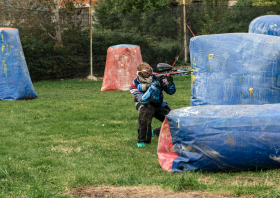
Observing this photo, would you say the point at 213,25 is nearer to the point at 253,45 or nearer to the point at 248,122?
the point at 253,45

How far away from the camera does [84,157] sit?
15.8ft

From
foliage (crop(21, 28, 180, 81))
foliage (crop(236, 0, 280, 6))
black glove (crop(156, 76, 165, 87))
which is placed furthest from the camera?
foliage (crop(236, 0, 280, 6))


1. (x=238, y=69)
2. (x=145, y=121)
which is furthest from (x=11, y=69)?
(x=238, y=69)

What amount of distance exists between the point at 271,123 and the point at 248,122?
224 millimetres

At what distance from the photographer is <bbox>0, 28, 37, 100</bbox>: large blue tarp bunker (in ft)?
33.7

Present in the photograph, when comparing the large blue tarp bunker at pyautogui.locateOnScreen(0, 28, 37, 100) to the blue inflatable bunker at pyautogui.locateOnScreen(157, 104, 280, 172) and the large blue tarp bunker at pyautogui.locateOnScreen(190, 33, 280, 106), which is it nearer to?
the large blue tarp bunker at pyautogui.locateOnScreen(190, 33, 280, 106)

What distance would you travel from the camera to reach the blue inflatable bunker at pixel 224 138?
3.77m

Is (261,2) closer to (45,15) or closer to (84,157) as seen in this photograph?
(45,15)

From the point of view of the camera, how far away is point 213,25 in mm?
17438

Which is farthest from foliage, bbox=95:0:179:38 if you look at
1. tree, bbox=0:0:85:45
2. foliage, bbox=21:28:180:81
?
tree, bbox=0:0:85:45

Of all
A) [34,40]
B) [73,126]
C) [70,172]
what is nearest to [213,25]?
[34,40]

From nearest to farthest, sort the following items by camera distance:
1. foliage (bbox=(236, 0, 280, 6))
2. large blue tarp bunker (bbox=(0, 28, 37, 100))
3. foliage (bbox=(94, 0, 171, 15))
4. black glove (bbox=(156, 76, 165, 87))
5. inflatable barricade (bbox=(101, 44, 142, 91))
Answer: black glove (bbox=(156, 76, 165, 87)) → large blue tarp bunker (bbox=(0, 28, 37, 100)) → inflatable barricade (bbox=(101, 44, 142, 91)) → foliage (bbox=(94, 0, 171, 15)) → foliage (bbox=(236, 0, 280, 6))

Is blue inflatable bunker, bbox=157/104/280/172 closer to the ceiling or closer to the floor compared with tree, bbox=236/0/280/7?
closer to the floor

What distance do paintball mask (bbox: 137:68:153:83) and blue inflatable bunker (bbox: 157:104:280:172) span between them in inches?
51.8
